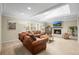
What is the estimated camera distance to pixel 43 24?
8.08 feet

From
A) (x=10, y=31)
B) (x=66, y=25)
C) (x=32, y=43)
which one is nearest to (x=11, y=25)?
(x=10, y=31)

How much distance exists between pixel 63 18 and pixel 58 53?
0.90 metres

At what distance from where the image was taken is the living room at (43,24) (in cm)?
233

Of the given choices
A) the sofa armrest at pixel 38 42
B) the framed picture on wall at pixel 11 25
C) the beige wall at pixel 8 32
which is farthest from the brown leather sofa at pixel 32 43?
the framed picture on wall at pixel 11 25

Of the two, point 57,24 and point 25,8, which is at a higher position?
point 25,8

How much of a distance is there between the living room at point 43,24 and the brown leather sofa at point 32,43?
8 cm

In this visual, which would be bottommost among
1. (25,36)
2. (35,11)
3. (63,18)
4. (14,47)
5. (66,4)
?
(14,47)

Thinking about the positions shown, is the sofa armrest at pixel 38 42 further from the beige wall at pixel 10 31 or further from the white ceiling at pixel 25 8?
the white ceiling at pixel 25 8

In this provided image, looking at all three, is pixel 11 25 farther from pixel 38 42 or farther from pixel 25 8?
pixel 38 42

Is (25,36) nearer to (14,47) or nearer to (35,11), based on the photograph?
(14,47)

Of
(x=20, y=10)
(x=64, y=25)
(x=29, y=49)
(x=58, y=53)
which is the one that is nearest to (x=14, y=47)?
(x=29, y=49)

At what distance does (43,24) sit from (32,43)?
0.56m

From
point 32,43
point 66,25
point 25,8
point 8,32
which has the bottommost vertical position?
point 32,43

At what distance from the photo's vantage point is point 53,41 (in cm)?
247
